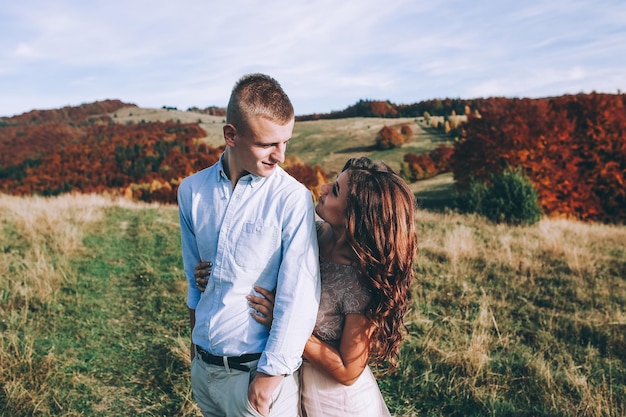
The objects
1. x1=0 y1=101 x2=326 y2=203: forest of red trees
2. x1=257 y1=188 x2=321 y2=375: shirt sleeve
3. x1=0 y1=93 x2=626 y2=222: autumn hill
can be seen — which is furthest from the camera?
x1=0 y1=101 x2=326 y2=203: forest of red trees

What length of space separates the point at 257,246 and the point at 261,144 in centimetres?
40

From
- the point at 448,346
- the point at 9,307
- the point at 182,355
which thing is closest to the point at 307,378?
the point at 182,355

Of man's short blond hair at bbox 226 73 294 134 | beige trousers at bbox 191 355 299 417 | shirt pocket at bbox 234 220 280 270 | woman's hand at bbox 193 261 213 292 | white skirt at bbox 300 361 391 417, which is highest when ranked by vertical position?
man's short blond hair at bbox 226 73 294 134

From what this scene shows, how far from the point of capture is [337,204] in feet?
6.23

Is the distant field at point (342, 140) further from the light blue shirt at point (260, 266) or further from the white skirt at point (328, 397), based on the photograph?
the light blue shirt at point (260, 266)

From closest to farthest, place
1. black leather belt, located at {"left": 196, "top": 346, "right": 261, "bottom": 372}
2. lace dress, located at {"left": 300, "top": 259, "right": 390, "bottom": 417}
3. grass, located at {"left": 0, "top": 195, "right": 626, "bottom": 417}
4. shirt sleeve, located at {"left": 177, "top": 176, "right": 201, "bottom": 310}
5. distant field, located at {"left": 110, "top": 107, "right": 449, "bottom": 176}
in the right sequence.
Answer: black leather belt, located at {"left": 196, "top": 346, "right": 261, "bottom": 372}
lace dress, located at {"left": 300, "top": 259, "right": 390, "bottom": 417}
shirt sleeve, located at {"left": 177, "top": 176, "right": 201, "bottom": 310}
grass, located at {"left": 0, "top": 195, "right": 626, "bottom": 417}
distant field, located at {"left": 110, "top": 107, "right": 449, "bottom": 176}

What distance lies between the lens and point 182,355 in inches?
162

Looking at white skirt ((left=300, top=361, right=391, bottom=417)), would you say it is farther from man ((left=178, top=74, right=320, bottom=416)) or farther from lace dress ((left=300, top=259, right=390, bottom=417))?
man ((left=178, top=74, right=320, bottom=416))

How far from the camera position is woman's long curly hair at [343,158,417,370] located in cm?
179

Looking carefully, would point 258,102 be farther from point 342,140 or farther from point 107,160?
point 342,140

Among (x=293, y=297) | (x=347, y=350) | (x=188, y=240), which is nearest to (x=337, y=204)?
(x=293, y=297)

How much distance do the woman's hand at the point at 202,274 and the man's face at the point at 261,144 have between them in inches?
17.7

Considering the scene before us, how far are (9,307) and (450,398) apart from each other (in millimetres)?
4853

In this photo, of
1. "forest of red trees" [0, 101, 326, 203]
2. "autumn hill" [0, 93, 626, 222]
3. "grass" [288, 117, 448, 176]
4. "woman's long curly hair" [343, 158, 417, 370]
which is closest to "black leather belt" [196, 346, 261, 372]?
"woman's long curly hair" [343, 158, 417, 370]
